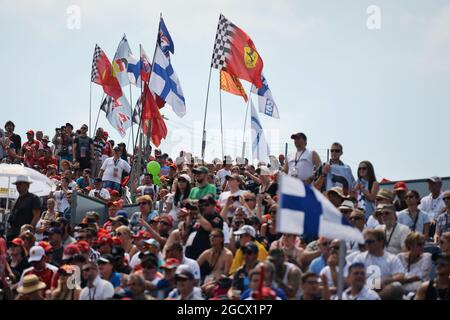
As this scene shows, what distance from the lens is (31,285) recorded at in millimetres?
13406

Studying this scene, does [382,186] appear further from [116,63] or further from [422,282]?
[116,63]

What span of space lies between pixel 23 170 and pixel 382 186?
6.17m

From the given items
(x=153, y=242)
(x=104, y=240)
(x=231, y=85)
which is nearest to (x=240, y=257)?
(x=153, y=242)

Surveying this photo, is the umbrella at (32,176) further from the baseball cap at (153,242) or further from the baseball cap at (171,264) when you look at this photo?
the baseball cap at (171,264)

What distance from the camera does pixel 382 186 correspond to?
19.3m

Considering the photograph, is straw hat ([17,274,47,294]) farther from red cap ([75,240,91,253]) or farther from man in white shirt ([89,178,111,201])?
man in white shirt ([89,178,111,201])

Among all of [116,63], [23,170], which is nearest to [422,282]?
[23,170]

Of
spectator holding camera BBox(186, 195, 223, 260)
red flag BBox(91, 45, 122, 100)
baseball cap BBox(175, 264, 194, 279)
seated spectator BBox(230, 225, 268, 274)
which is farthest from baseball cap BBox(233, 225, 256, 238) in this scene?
red flag BBox(91, 45, 122, 100)

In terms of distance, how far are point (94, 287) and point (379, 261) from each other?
3283mm

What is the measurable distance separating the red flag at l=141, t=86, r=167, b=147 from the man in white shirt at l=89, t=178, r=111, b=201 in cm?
337

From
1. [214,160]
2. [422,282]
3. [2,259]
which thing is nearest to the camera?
[422,282]

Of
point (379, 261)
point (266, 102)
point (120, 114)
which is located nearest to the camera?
point (379, 261)

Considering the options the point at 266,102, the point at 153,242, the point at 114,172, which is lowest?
the point at 153,242

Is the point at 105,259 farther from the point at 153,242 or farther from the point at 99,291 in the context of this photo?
the point at 99,291
